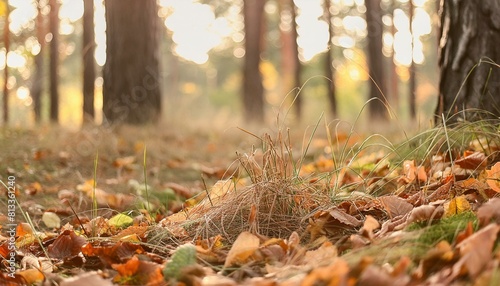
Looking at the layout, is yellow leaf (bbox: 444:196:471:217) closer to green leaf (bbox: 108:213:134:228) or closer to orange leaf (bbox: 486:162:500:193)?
orange leaf (bbox: 486:162:500:193)

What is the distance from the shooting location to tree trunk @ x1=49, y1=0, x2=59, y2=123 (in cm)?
1027

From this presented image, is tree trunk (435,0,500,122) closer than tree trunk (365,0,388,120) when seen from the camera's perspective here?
Yes

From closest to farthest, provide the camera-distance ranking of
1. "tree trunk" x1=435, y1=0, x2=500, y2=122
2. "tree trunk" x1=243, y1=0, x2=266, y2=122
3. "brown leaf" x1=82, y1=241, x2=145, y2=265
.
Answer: "brown leaf" x1=82, y1=241, x2=145, y2=265
"tree trunk" x1=435, y1=0, x2=500, y2=122
"tree trunk" x1=243, y1=0, x2=266, y2=122

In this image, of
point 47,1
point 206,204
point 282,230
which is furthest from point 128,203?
point 47,1

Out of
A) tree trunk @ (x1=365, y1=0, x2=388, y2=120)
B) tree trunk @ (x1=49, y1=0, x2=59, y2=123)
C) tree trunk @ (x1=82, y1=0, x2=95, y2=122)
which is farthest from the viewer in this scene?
tree trunk @ (x1=365, y1=0, x2=388, y2=120)

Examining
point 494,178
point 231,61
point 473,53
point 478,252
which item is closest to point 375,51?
point 473,53

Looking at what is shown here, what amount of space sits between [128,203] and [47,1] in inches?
314

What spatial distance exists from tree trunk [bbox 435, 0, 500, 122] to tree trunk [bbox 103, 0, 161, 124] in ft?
12.6

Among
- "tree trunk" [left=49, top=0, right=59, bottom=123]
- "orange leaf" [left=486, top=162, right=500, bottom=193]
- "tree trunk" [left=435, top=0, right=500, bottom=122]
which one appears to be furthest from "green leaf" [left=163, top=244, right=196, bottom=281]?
"tree trunk" [left=49, top=0, right=59, bottom=123]

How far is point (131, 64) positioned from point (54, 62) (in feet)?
15.8

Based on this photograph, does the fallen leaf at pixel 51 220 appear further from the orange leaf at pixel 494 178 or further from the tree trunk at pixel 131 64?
the tree trunk at pixel 131 64

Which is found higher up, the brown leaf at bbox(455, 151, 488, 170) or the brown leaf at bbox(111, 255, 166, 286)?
the brown leaf at bbox(455, 151, 488, 170)

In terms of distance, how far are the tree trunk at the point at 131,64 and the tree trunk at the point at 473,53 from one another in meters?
3.85

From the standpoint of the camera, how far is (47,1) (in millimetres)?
10203
